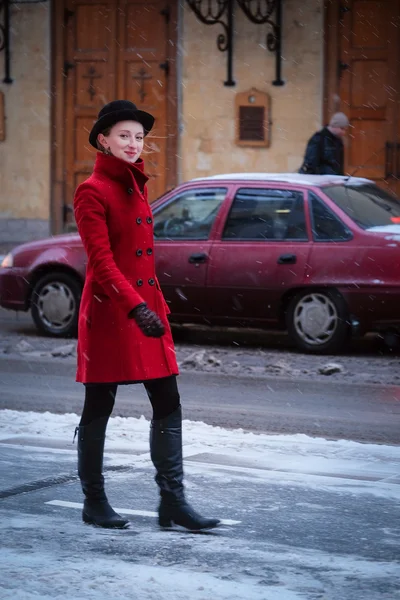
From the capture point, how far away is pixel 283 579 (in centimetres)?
462

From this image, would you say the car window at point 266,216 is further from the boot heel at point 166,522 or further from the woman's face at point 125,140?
the boot heel at point 166,522

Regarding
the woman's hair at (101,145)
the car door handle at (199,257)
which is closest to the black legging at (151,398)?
the woman's hair at (101,145)

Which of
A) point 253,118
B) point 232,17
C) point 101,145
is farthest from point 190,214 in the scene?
point 232,17

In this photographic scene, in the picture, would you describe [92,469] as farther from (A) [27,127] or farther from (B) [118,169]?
(A) [27,127]

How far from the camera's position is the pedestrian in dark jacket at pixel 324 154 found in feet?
50.0

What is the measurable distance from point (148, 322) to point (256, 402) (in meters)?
4.21

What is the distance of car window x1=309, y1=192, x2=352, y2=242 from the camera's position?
38.4 feet

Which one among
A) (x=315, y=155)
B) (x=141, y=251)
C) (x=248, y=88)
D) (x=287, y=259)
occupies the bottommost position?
(x=287, y=259)

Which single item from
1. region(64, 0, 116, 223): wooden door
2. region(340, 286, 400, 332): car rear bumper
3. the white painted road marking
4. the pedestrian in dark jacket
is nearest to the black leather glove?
the white painted road marking

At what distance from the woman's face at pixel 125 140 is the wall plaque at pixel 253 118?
14711mm

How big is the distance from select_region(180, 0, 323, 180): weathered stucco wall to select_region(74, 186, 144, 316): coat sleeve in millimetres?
14793

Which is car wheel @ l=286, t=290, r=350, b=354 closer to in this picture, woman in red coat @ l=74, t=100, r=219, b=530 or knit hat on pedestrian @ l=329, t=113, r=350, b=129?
knit hat on pedestrian @ l=329, t=113, r=350, b=129

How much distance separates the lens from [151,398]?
551cm

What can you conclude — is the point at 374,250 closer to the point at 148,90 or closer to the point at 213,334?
the point at 213,334
